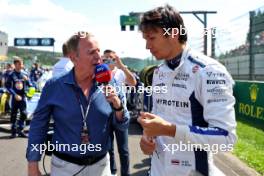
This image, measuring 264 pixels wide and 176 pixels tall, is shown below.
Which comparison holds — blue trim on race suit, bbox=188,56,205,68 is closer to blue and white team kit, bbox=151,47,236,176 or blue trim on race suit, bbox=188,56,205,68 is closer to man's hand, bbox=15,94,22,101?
blue and white team kit, bbox=151,47,236,176

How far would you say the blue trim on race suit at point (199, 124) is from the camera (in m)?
2.24

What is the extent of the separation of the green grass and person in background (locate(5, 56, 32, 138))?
207 inches

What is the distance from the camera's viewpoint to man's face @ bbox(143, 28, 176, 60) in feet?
7.76

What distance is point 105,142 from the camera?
10.6 ft

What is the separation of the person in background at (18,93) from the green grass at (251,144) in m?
5.25

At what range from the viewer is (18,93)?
1047 centimetres

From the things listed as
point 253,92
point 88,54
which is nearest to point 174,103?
point 88,54

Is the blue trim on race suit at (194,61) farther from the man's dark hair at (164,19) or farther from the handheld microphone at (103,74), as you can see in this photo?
the handheld microphone at (103,74)

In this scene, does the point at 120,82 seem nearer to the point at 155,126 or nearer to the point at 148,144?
the point at 148,144

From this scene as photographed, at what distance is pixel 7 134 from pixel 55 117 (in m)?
8.37

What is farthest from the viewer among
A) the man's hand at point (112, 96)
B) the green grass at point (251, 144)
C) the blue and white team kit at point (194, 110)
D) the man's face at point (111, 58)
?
the green grass at point (251, 144)

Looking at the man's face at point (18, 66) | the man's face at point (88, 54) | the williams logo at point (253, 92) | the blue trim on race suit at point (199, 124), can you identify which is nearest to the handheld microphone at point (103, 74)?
the man's face at point (88, 54)

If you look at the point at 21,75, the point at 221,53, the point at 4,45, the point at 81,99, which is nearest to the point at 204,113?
the point at 81,99

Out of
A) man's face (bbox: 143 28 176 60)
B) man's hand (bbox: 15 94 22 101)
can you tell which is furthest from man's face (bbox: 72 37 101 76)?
man's hand (bbox: 15 94 22 101)
